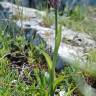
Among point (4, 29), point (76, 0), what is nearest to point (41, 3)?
point (76, 0)

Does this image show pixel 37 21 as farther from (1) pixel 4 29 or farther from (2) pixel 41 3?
(2) pixel 41 3

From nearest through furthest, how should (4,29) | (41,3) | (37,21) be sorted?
(4,29) < (37,21) < (41,3)

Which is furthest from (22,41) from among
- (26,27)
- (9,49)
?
(26,27)

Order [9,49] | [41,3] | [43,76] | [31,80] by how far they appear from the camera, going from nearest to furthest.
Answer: [43,76] → [31,80] → [9,49] → [41,3]

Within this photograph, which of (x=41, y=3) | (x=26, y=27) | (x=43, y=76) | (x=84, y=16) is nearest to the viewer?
(x=43, y=76)

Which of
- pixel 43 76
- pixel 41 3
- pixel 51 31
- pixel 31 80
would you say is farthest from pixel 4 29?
pixel 41 3

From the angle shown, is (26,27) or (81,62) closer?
(81,62)

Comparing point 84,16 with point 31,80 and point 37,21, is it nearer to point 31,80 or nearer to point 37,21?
point 37,21

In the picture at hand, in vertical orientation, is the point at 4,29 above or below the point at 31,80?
above

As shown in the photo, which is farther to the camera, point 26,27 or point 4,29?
point 26,27

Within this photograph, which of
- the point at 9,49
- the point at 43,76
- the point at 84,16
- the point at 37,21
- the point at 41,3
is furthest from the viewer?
the point at 41,3
